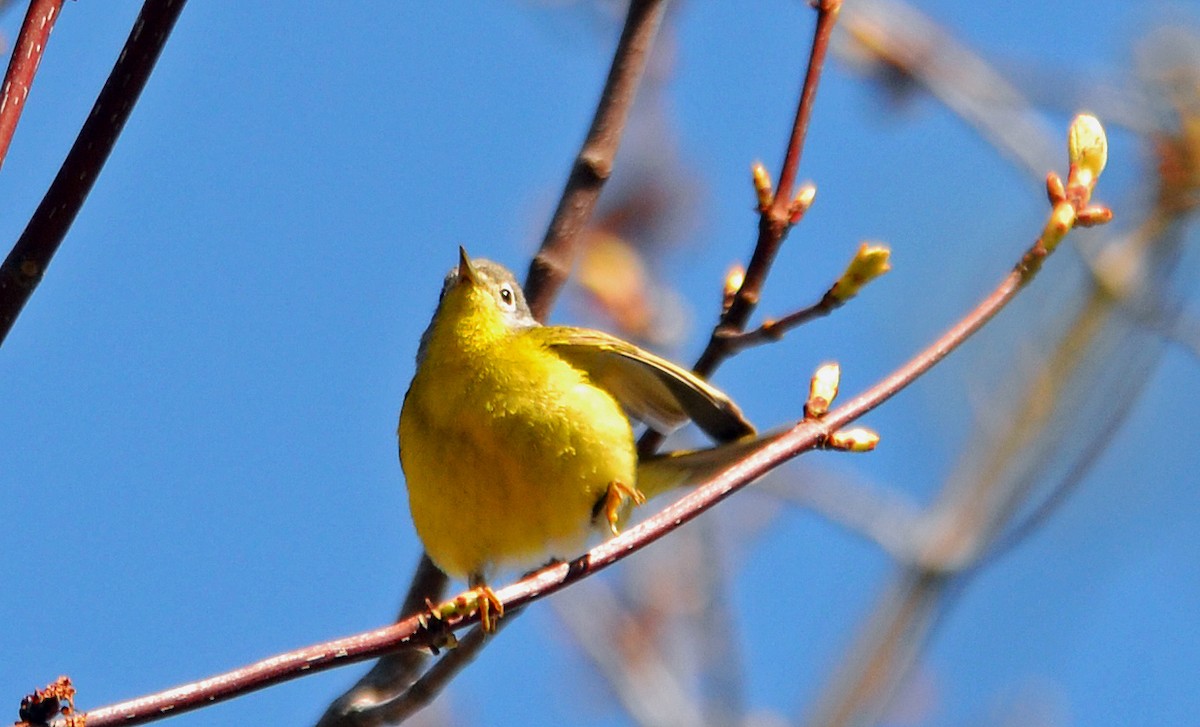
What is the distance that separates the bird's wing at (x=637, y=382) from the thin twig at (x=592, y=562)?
1170 mm

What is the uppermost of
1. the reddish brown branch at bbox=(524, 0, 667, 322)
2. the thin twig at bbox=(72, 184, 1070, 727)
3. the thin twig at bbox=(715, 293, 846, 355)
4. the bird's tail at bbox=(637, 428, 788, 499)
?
the reddish brown branch at bbox=(524, 0, 667, 322)

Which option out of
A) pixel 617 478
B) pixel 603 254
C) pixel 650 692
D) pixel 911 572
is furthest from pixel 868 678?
pixel 603 254

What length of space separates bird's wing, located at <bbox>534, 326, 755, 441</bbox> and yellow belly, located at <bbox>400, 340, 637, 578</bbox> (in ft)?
0.37

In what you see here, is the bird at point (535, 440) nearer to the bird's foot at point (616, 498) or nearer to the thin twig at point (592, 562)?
the bird's foot at point (616, 498)

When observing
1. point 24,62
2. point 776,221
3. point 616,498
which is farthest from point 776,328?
point 24,62

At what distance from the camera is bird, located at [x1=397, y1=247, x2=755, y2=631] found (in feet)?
11.1

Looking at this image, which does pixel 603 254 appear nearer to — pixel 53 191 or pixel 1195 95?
pixel 1195 95

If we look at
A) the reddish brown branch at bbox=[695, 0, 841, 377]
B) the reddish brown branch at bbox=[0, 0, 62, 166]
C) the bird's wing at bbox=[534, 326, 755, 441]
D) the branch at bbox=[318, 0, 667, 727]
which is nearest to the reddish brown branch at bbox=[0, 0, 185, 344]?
the reddish brown branch at bbox=[0, 0, 62, 166]

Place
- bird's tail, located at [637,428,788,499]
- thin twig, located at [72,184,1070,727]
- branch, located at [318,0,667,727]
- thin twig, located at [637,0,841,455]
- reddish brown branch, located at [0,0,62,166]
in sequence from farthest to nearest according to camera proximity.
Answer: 1. bird's tail, located at [637,428,788,499]
2. branch, located at [318,0,667,727]
3. thin twig, located at [637,0,841,455]
4. reddish brown branch, located at [0,0,62,166]
5. thin twig, located at [72,184,1070,727]

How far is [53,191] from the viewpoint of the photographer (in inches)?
72.7

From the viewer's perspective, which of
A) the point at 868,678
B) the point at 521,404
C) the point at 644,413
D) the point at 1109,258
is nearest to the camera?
the point at 868,678

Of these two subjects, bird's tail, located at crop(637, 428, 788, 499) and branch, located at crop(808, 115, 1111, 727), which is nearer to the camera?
branch, located at crop(808, 115, 1111, 727)

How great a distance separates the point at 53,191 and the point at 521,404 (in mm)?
1750

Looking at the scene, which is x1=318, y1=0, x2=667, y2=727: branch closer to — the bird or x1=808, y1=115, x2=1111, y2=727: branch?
the bird
